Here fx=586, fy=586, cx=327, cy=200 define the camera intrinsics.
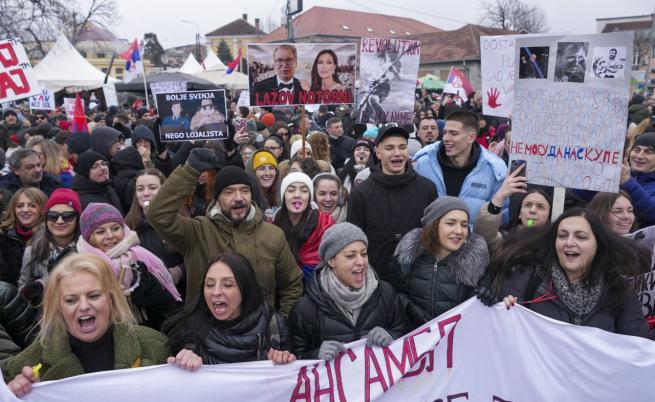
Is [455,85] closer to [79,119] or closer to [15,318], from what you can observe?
[79,119]

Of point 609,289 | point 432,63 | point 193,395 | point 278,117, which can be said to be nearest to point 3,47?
point 193,395

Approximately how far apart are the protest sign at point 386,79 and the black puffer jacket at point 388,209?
8.06 feet

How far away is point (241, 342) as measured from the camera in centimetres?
287

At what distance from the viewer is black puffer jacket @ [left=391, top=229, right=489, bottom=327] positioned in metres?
3.22

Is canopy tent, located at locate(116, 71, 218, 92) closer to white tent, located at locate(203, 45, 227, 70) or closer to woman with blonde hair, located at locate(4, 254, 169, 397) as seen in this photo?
white tent, located at locate(203, 45, 227, 70)

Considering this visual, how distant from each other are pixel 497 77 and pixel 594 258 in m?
3.51

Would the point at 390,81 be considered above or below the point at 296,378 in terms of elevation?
above

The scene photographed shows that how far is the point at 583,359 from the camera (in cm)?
295

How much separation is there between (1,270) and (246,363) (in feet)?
6.76

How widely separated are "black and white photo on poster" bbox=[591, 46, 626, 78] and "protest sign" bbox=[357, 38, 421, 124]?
10.0 feet

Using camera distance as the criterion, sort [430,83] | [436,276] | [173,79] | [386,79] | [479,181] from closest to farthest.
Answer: [436,276]
[479,181]
[386,79]
[173,79]
[430,83]

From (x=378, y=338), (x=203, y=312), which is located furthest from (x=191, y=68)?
(x=378, y=338)

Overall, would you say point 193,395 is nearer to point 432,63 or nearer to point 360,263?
point 360,263

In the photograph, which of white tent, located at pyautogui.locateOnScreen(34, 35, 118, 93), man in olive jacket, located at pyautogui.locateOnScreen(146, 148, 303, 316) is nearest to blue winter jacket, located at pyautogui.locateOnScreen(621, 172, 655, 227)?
man in olive jacket, located at pyautogui.locateOnScreen(146, 148, 303, 316)
